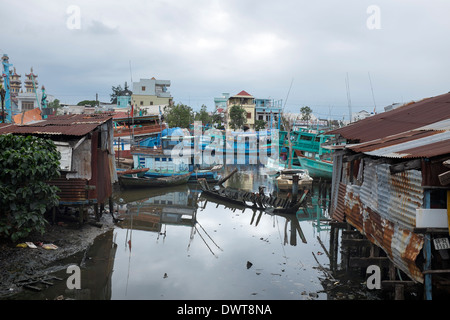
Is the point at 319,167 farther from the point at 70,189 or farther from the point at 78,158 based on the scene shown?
the point at 70,189

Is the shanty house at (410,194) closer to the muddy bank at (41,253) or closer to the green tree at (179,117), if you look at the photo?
the muddy bank at (41,253)

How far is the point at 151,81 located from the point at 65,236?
5108 cm

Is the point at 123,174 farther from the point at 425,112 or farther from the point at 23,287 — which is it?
the point at 425,112

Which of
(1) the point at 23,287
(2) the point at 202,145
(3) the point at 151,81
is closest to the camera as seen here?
(1) the point at 23,287

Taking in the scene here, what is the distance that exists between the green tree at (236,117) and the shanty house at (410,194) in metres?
40.2

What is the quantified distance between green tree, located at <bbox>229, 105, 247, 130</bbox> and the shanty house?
132 ft

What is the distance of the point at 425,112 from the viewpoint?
1017 cm

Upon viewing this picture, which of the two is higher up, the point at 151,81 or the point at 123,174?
the point at 151,81

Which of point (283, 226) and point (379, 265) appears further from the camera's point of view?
point (283, 226)

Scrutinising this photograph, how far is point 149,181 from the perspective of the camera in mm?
23766

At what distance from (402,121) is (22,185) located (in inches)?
414

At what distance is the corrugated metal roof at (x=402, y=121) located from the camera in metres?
9.30

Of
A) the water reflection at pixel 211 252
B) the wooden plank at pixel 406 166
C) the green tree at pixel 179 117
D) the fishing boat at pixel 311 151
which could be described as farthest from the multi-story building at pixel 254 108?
the wooden plank at pixel 406 166
